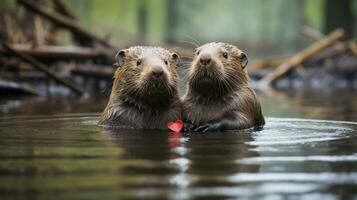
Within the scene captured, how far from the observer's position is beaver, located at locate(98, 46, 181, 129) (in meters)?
6.37

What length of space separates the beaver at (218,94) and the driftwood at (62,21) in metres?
5.88

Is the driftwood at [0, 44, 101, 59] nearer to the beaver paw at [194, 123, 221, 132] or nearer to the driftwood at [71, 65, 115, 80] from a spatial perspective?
the driftwood at [71, 65, 115, 80]

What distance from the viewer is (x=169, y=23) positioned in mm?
31422

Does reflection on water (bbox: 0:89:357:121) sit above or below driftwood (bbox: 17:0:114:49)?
below

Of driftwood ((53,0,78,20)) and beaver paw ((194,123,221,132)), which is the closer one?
beaver paw ((194,123,221,132))

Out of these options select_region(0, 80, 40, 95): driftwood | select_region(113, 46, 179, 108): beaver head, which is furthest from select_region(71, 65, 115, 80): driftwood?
select_region(113, 46, 179, 108): beaver head

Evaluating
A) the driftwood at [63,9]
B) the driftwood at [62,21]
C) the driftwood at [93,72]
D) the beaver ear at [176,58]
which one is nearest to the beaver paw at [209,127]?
the beaver ear at [176,58]

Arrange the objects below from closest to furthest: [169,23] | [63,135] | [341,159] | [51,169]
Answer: [51,169] → [341,159] → [63,135] → [169,23]

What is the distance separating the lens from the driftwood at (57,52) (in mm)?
13859

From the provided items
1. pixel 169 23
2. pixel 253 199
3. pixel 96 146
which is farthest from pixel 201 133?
pixel 169 23

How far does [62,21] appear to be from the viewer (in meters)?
13.5

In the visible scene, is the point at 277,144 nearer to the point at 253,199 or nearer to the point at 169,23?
the point at 253,199

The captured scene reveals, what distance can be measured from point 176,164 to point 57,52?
34.0ft

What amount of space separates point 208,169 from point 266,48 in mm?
39815
